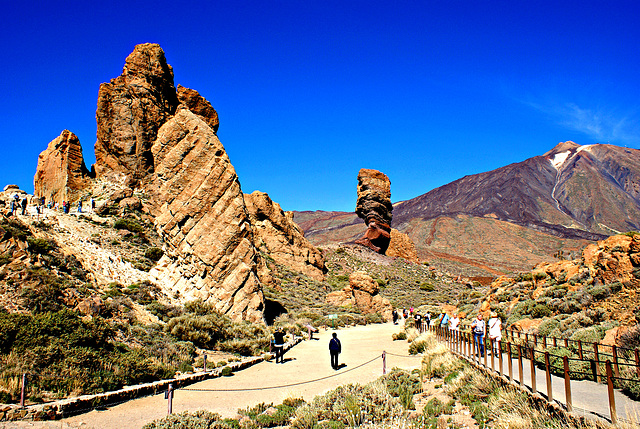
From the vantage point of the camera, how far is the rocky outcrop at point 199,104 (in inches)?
1151

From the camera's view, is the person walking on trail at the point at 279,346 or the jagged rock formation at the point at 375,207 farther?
the jagged rock formation at the point at 375,207

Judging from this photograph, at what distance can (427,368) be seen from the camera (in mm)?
11352

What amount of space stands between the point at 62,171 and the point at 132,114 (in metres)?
7.29

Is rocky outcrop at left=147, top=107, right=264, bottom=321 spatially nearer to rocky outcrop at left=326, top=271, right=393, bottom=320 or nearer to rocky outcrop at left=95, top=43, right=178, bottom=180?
rocky outcrop at left=95, top=43, right=178, bottom=180

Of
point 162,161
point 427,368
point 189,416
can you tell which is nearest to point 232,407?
point 189,416

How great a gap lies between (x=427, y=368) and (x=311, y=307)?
1986cm

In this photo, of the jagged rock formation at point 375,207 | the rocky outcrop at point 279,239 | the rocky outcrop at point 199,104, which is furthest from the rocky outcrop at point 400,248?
the rocky outcrop at point 199,104

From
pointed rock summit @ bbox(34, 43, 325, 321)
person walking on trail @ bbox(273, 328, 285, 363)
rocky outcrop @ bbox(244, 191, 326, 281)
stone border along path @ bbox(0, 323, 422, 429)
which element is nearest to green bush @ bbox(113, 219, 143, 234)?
pointed rock summit @ bbox(34, 43, 325, 321)

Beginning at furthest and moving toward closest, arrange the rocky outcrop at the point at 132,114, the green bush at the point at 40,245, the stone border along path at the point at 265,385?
the rocky outcrop at the point at 132,114
the green bush at the point at 40,245
the stone border along path at the point at 265,385

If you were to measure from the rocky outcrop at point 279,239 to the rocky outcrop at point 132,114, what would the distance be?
1642cm

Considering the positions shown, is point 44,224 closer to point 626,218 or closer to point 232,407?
point 232,407

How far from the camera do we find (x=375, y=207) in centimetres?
5841

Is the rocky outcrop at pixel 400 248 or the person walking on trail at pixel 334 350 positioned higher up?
the rocky outcrop at pixel 400 248

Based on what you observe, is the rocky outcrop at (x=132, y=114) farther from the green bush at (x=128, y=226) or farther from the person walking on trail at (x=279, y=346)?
the person walking on trail at (x=279, y=346)
